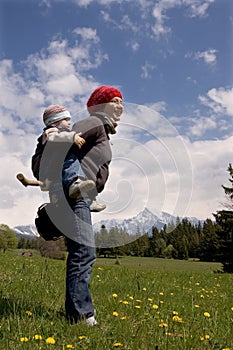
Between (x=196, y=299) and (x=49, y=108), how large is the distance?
173 inches

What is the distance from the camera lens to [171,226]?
3826mm

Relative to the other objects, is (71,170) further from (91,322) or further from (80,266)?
(91,322)

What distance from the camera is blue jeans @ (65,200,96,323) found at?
3.77 m

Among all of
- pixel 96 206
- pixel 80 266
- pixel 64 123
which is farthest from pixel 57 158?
pixel 80 266

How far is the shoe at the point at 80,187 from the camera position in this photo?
3.53 meters

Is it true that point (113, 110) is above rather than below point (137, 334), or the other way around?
above

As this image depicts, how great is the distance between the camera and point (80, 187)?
358cm

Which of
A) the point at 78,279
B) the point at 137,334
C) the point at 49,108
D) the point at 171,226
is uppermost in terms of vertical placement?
the point at 49,108

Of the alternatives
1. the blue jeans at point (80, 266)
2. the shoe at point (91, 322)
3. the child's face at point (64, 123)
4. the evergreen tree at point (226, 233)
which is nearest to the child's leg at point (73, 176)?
the blue jeans at point (80, 266)

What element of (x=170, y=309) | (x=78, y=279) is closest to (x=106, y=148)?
(x=78, y=279)

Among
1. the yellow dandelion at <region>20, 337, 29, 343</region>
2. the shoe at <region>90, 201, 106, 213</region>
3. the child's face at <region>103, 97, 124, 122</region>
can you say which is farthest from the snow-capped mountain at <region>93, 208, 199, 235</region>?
the yellow dandelion at <region>20, 337, 29, 343</region>

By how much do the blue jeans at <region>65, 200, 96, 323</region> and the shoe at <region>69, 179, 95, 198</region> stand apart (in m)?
0.17

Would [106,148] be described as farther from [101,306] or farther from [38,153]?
[101,306]

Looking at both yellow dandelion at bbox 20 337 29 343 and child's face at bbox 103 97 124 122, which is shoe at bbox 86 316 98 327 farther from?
child's face at bbox 103 97 124 122
